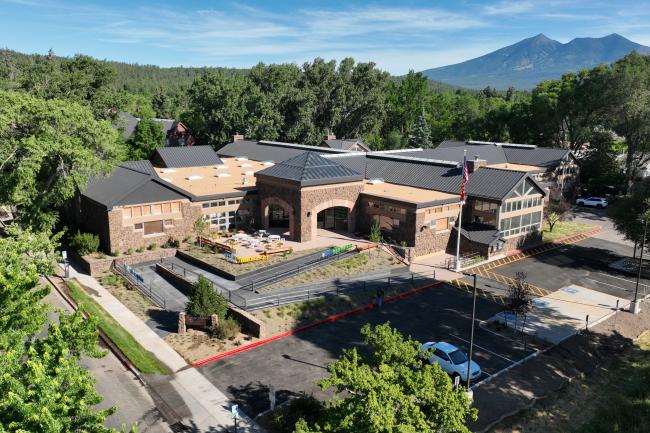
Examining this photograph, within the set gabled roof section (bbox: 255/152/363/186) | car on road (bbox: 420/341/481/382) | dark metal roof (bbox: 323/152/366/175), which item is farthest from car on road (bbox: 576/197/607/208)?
car on road (bbox: 420/341/481/382)

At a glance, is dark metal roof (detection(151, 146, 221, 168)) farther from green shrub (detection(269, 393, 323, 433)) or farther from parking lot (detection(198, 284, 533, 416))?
green shrub (detection(269, 393, 323, 433))

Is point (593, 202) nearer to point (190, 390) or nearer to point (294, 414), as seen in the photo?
point (294, 414)

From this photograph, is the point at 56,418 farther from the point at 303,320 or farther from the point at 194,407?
the point at 303,320

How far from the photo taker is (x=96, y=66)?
2611 inches

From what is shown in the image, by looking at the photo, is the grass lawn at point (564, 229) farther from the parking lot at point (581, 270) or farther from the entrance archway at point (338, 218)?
the entrance archway at point (338, 218)

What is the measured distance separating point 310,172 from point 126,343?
21046 mm

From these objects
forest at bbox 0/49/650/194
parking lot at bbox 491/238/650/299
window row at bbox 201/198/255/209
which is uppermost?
forest at bbox 0/49/650/194

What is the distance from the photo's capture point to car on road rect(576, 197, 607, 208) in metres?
66.4

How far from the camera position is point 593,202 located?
66.8m

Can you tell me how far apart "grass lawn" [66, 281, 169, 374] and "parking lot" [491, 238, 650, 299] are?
2740 centimetres

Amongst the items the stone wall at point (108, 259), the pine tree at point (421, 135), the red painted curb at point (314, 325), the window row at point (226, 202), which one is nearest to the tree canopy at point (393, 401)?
the red painted curb at point (314, 325)

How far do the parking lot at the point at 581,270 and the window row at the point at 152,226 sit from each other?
88.6ft

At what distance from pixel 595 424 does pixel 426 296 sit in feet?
47.1

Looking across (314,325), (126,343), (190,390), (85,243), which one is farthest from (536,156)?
(190,390)
